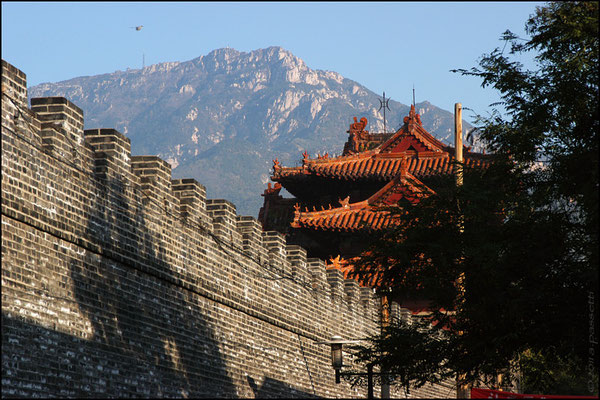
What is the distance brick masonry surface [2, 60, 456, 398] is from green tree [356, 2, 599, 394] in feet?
8.53

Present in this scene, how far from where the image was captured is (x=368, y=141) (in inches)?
1421

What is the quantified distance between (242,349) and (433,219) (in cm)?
427

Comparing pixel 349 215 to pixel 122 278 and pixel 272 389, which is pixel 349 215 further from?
pixel 122 278

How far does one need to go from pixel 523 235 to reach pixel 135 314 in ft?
17.0

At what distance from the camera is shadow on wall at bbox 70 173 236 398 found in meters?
12.7

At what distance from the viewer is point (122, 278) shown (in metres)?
13.4

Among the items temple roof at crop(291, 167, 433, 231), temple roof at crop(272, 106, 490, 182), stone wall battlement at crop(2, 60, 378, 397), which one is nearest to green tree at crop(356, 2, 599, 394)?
stone wall battlement at crop(2, 60, 378, 397)

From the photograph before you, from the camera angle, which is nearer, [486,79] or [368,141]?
[486,79]

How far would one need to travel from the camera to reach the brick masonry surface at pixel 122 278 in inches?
442

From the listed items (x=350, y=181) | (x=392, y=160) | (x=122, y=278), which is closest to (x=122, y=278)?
(x=122, y=278)

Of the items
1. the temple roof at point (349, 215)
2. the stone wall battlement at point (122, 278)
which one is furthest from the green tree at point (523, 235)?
the temple roof at point (349, 215)

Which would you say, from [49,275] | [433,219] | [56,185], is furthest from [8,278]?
[433,219]

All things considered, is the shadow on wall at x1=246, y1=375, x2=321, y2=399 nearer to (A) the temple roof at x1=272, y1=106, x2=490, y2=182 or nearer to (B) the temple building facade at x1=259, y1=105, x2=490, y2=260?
(B) the temple building facade at x1=259, y1=105, x2=490, y2=260

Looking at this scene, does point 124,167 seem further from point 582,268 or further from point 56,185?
point 582,268
